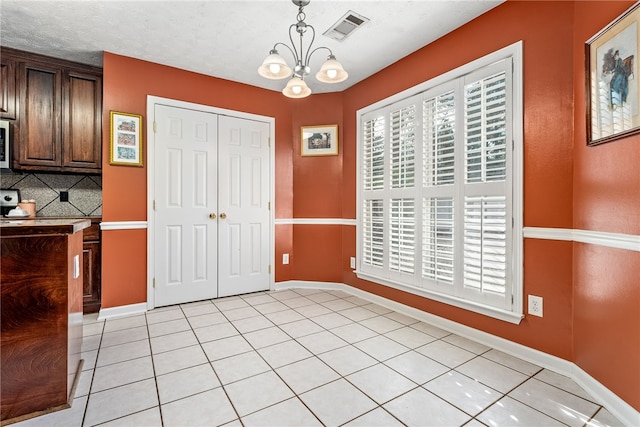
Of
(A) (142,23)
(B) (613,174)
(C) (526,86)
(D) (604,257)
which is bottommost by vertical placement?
(D) (604,257)

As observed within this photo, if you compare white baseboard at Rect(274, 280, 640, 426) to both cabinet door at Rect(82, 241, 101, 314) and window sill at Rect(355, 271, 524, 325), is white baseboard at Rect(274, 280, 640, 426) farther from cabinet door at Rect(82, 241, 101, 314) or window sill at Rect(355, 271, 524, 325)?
cabinet door at Rect(82, 241, 101, 314)

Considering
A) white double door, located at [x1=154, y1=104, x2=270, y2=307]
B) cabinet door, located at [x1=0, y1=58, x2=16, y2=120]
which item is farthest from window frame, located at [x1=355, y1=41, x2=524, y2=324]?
cabinet door, located at [x1=0, y1=58, x2=16, y2=120]

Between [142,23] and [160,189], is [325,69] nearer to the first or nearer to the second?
[142,23]

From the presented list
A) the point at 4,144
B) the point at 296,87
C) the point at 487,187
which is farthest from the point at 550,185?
the point at 4,144

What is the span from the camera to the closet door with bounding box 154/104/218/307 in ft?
10.3

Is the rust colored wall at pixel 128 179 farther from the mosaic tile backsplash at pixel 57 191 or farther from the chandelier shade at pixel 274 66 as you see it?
the chandelier shade at pixel 274 66

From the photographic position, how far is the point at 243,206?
362 centimetres

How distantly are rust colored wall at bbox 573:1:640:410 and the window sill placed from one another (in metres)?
0.35

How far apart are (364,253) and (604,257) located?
6.99ft

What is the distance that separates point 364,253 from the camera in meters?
3.47

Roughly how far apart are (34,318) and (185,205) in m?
1.90

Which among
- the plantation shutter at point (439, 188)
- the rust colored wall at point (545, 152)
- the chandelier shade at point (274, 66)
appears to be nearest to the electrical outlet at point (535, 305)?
the rust colored wall at point (545, 152)

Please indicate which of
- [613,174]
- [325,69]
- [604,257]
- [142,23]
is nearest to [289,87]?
[325,69]

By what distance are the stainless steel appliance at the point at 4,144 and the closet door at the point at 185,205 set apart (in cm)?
123
